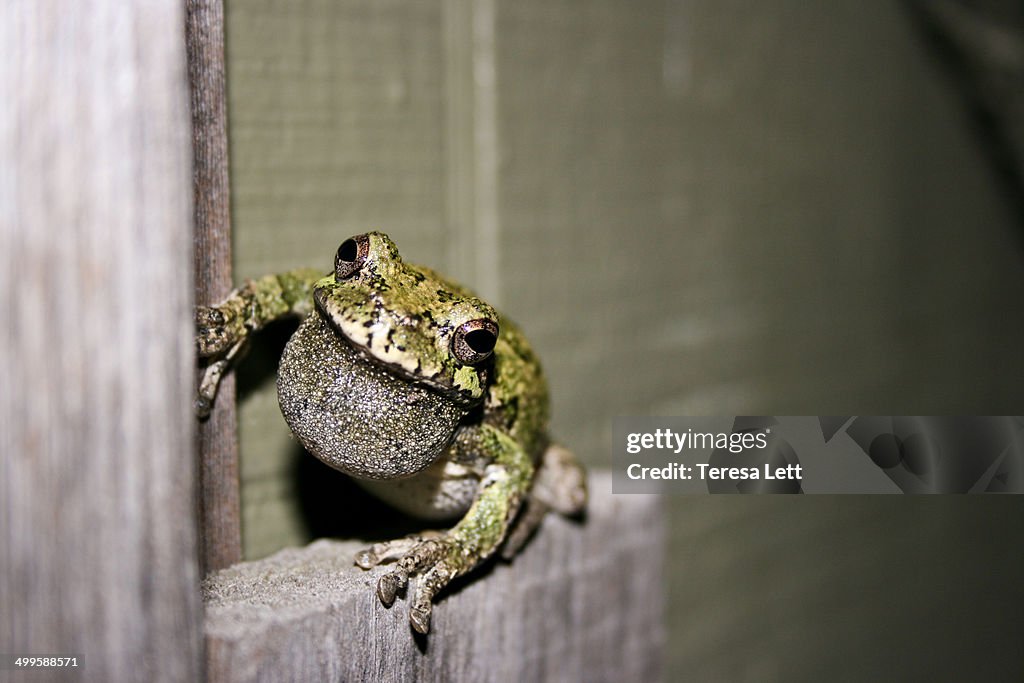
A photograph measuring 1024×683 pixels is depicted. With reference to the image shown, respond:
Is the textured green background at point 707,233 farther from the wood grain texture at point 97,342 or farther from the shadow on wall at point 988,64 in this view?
the wood grain texture at point 97,342

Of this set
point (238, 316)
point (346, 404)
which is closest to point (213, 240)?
point (238, 316)

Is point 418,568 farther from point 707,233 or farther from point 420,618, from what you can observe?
point 707,233

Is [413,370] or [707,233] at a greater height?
[707,233]

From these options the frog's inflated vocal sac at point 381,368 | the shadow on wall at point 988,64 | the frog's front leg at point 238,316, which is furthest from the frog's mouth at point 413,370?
the shadow on wall at point 988,64

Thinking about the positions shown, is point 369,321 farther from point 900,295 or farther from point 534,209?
point 900,295

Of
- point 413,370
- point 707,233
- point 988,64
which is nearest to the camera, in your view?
point 413,370
